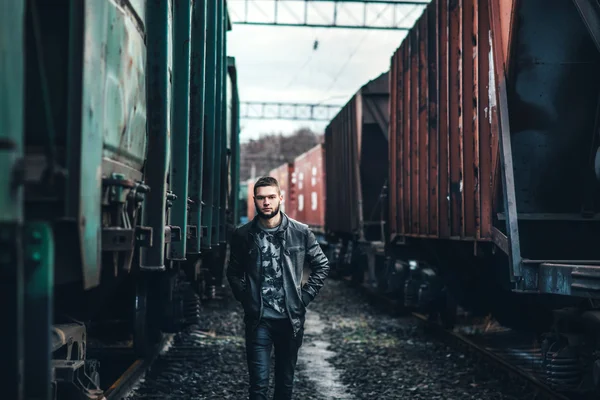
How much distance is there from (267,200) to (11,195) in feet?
8.63

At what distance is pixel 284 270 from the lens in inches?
191

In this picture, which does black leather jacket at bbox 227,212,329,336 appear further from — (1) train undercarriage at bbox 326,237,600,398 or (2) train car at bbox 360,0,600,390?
(1) train undercarriage at bbox 326,237,600,398

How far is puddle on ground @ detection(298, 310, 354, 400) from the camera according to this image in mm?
7509

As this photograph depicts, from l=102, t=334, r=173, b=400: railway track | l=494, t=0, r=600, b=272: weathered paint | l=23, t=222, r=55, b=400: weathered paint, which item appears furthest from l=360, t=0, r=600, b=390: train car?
l=23, t=222, r=55, b=400: weathered paint

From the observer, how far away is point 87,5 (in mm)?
2875

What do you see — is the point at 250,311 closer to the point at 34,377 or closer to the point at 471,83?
the point at 34,377

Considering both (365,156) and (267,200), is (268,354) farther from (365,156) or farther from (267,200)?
(365,156)

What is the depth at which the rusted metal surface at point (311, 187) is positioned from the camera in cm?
2208

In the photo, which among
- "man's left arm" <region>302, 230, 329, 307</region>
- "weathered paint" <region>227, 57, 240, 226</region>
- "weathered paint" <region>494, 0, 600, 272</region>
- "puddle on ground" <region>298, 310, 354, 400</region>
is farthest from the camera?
"weathered paint" <region>227, 57, 240, 226</region>

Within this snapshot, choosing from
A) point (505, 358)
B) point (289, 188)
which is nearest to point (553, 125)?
point (505, 358)

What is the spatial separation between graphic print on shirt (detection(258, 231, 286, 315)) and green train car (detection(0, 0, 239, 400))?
0.60 meters

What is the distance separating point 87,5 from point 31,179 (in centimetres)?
75

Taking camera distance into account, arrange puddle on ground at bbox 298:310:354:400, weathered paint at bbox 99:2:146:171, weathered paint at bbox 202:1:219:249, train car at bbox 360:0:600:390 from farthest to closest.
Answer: puddle on ground at bbox 298:310:354:400 < weathered paint at bbox 202:1:219:249 < train car at bbox 360:0:600:390 < weathered paint at bbox 99:2:146:171

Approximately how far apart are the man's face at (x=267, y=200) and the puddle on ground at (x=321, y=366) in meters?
2.98
